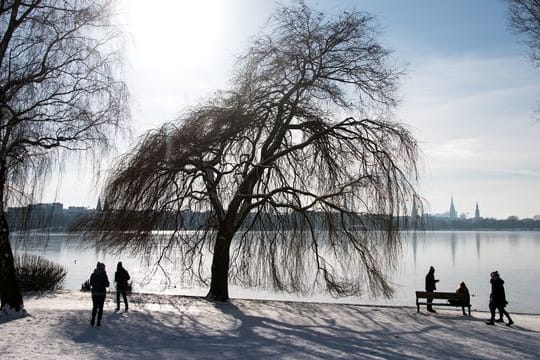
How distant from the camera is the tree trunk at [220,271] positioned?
15609 millimetres

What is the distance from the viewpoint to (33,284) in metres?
17.0

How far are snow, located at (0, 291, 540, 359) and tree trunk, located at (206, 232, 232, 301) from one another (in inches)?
45.6

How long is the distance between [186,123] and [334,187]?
456cm

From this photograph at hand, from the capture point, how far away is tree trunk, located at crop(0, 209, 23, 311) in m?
11.6

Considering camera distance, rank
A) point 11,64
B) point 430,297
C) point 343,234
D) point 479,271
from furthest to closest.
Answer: point 479,271 → point 343,234 → point 430,297 → point 11,64

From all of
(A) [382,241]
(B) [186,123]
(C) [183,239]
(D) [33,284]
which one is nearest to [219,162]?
(B) [186,123]

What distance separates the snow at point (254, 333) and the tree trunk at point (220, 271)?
3.80 feet

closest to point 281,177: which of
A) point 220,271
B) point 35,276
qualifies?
point 220,271

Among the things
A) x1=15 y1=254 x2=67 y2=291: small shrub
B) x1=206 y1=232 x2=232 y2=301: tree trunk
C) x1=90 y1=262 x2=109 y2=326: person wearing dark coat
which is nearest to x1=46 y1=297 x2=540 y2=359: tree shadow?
x1=90 y1=262 x2=109 y2=326: person wearing dark coat

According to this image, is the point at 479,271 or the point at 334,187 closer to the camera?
the point at 334,187

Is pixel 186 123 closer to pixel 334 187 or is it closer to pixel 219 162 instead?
A: pixel 219 162

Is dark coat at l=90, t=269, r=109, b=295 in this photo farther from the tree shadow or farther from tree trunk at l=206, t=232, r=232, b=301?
tree trunk at l=206, t=232, r=232, b=301

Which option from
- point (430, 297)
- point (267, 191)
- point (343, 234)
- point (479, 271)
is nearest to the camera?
point (430, 297)

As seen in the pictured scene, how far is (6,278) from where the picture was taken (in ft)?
38.6
